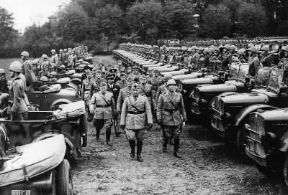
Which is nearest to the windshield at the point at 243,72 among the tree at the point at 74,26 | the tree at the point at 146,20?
the tree at the point at 146,20

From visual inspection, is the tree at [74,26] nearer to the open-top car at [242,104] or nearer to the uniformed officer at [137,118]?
the uniformed officer at [137,118]

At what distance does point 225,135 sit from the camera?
404 inches

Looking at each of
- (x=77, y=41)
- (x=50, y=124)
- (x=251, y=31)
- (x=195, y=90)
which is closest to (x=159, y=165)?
(x=50, y=124)

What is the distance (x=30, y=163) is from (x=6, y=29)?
8328cm

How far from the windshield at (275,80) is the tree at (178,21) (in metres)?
63.7

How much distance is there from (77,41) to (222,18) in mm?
21350

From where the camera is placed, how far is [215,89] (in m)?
12.0

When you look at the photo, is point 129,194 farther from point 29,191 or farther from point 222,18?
point 222,18

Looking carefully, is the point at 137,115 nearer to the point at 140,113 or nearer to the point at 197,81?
the point at 140,113

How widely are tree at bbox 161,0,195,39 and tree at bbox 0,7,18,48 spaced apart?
25.1 meters

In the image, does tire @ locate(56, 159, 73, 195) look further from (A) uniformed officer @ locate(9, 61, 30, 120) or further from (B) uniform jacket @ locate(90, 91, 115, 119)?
(B) uniform jacket @ locate(90, 91, 115, 119)

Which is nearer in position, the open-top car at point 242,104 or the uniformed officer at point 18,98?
the uniformed officer at point 18,98

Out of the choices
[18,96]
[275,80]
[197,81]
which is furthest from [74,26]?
[275,80]

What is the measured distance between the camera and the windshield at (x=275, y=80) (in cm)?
985
